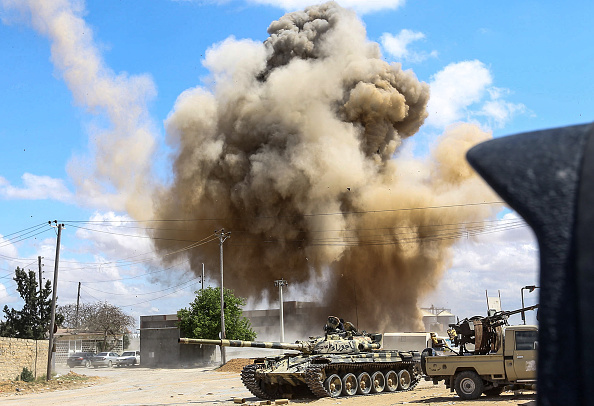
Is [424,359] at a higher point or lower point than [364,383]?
higher

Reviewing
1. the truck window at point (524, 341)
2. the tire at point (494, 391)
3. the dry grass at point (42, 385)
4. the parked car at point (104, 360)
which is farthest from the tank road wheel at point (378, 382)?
the parked car at point (104, 360)

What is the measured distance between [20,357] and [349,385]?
58.0 ft

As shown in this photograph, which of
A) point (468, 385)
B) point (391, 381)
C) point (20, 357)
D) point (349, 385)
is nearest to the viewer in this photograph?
point (468, 385)

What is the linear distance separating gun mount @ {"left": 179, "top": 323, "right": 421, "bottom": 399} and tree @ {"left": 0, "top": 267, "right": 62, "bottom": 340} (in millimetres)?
25544

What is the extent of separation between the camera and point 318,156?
44.0 metres

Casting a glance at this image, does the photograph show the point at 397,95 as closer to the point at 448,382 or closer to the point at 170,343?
the point at 170,343

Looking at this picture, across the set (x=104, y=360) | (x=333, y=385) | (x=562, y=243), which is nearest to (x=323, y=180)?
(x=104, y=360)

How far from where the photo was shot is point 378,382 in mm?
18641

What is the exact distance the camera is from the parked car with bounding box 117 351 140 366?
46.1 metres

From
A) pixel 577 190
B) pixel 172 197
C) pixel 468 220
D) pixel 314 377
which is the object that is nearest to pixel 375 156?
pixel 468 220

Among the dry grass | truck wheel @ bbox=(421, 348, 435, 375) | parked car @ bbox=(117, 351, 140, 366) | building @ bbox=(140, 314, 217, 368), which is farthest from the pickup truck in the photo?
parked car @ bbox=(117, 351, 140, 366)

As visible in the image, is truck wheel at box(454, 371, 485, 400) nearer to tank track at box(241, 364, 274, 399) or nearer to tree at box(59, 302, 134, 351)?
tank track at box(241, 364, 274, 399)

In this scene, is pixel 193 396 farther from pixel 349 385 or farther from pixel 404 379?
pixel 404 379

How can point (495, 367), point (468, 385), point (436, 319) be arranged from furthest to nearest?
point (436, 319) < point (468, 385) < point (495, 367)
